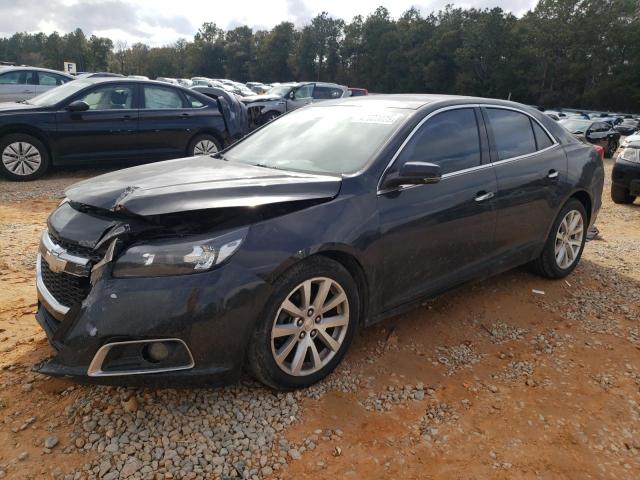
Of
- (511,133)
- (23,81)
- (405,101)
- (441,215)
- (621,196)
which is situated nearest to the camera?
(441,215)

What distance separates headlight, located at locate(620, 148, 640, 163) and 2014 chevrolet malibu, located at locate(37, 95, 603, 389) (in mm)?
5603

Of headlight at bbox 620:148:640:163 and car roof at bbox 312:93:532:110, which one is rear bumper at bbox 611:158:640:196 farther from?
car roof at bbox 312:93:532:110

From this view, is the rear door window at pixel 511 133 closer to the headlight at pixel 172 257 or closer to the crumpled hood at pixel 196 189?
the crumpled hood at pixel 196 189

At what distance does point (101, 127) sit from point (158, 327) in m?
6.96

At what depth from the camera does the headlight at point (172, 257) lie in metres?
2.33

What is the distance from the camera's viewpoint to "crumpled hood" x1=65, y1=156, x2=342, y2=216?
2480mm

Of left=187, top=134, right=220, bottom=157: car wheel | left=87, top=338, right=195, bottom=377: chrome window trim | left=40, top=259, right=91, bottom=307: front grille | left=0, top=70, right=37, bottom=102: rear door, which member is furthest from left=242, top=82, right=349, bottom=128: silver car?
Result: left=87, top=338, right=195, bottom=377: chrome window trim

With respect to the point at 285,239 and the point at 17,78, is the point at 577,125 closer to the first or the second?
the point at 17,78

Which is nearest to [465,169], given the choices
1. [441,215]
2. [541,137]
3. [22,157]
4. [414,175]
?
[441,215]

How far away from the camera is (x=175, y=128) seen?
899cm

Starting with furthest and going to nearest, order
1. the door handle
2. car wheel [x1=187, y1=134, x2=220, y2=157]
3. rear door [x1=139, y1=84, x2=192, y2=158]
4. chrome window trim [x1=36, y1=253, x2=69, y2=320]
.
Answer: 1. car wheel [x1=187, y1=134, x2=220, y2=157]
2. rear door [x1=139, y1=84, x2=192, y2=158]
3. the door handle
4. chrome window trim [x1=36, y1=253, x2=69, y2=320]

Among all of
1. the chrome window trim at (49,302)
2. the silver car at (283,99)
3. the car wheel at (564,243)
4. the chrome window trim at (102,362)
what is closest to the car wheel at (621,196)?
the car wheel at (564,243)

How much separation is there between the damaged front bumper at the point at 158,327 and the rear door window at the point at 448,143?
4.69 feet

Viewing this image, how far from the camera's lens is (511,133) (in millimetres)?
4105
